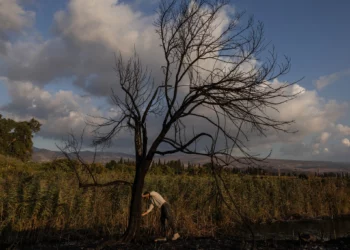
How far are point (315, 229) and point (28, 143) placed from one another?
37.5 m

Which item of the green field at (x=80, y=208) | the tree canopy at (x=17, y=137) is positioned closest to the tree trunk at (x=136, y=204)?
the green field at (x=80, y=208)

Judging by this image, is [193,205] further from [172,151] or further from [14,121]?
[14,121]

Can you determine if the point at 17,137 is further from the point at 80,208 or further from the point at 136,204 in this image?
the point at 136,204

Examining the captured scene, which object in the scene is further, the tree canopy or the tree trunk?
the tree canopy

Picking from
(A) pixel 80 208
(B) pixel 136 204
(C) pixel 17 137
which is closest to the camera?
(B) pixel 136 204

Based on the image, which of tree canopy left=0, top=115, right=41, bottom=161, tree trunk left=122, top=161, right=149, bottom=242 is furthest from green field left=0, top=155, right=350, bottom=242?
tree canopy left=0, top=115, right=41, bottom=161

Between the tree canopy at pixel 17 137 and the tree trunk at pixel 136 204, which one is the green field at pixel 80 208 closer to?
the tree trunk at pixel 136 204

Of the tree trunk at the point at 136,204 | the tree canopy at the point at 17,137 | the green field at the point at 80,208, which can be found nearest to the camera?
the tree trunk at the point at 136,204

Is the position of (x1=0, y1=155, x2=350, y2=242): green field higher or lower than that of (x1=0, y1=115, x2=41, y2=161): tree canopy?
lower

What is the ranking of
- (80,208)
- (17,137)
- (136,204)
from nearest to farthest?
(136,204)
(80,208)
(17,137)

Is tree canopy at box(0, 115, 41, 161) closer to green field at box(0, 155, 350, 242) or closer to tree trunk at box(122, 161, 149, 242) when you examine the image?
green field at box(0, 155, 350, 242)

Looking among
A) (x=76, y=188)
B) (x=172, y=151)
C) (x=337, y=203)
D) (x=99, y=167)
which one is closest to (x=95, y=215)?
(x=76, y=188)

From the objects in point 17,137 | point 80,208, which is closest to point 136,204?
point 80,208

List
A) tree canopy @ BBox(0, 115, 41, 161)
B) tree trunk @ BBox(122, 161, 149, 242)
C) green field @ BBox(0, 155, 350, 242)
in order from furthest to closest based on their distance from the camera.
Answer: tree canopy @ BBox(0, 115, 41, 161)
green field @ BBox(0, 155, 350, 242)
tree trunk @ BBox(122, 161, 149, 242)
